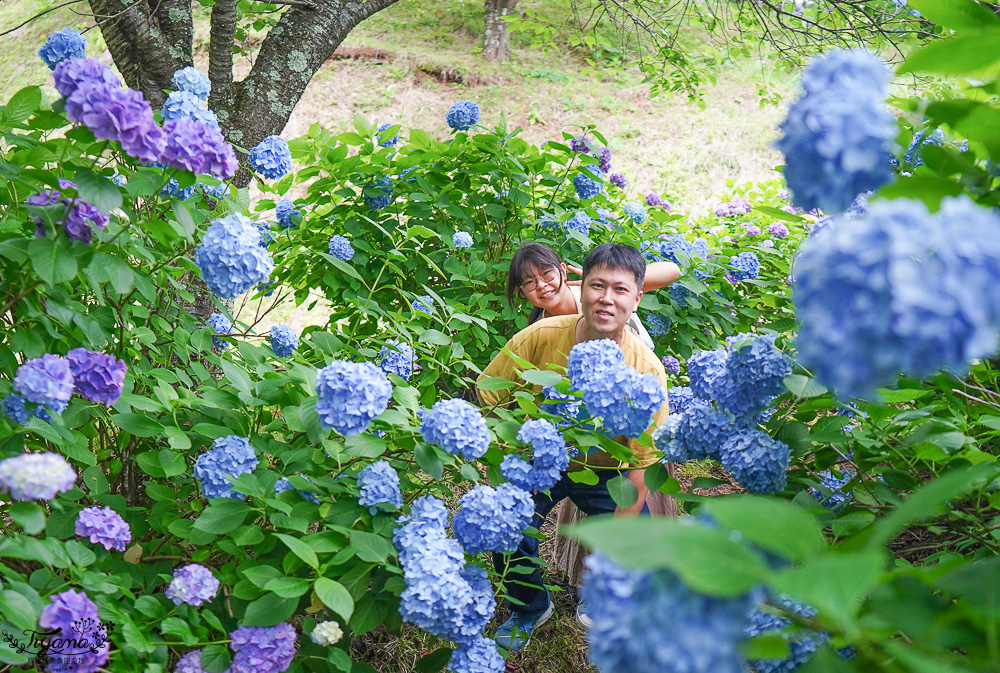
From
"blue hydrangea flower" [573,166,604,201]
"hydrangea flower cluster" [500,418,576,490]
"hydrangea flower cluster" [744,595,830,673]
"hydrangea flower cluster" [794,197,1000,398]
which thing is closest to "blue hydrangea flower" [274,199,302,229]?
"blue hydrangea flower" [573,166,604,201]

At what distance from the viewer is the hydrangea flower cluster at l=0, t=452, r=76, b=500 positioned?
1002 mm

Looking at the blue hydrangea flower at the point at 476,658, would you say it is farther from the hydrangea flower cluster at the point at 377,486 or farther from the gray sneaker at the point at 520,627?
the gray sneaker at the point at 520,627

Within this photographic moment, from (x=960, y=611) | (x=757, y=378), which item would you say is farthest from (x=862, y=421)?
(x=960, y=611)

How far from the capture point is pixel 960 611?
618 millimetres

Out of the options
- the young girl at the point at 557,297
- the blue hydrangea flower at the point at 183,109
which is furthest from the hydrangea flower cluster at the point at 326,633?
the young girl at the point at 557,297

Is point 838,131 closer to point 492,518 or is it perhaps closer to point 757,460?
point 757,460

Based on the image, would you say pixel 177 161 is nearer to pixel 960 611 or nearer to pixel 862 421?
pixel 960 611

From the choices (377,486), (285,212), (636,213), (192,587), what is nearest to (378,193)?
(285,212)

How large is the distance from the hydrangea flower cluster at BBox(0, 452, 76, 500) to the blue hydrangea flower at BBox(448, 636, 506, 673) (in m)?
0.80

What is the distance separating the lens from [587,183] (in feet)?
10.6

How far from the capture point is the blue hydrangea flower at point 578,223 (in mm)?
3121

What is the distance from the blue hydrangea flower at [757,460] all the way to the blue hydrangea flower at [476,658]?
1.99 ft

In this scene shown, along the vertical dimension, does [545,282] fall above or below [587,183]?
below

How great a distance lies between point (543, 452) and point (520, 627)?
1055 mm
